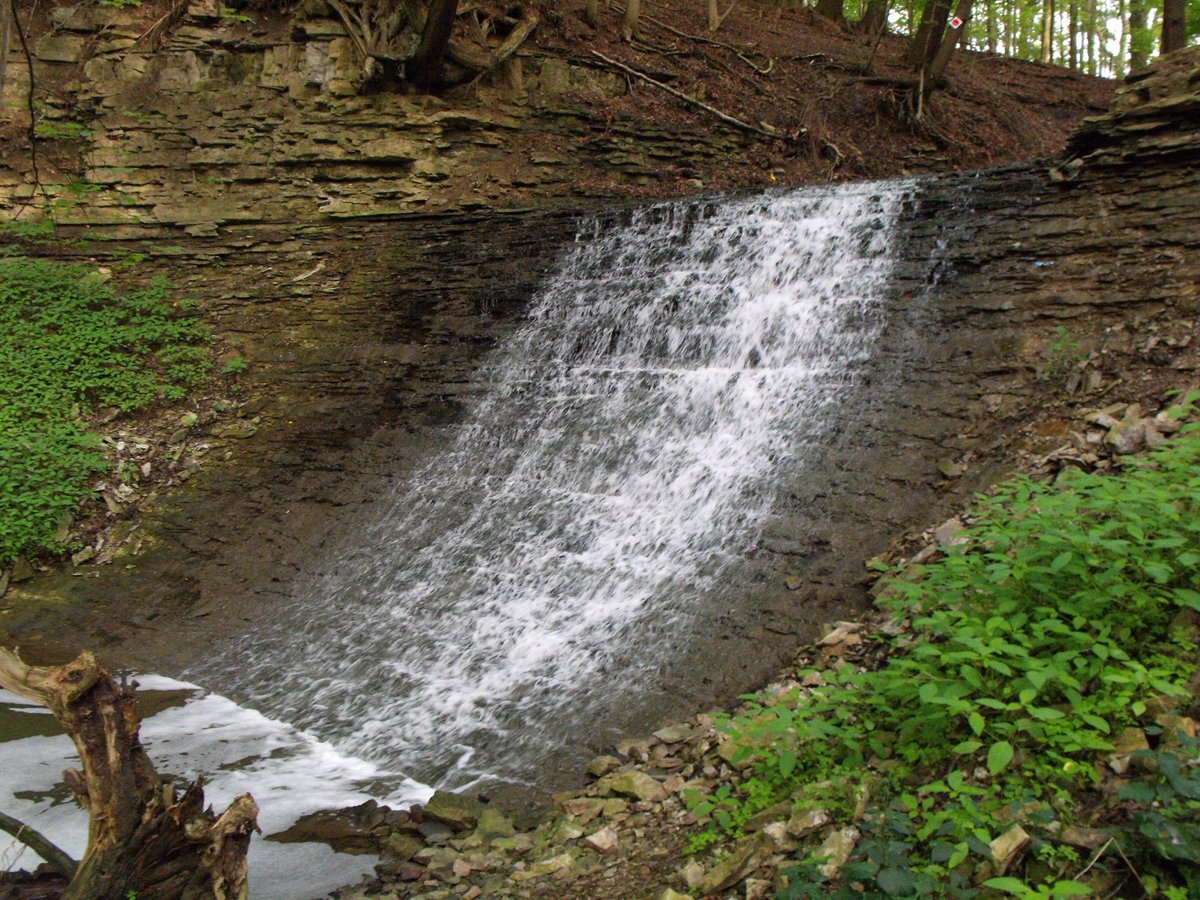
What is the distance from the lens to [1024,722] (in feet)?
9.43

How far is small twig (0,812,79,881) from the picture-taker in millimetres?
2998

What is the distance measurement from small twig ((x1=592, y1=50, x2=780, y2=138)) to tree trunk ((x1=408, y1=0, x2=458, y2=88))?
9.62ft

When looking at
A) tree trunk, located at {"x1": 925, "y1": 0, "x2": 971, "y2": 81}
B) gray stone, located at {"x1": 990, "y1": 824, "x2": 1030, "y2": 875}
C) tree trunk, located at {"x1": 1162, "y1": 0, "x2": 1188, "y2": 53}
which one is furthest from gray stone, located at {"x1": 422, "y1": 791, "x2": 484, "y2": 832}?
tree trunk, located at {"x1": 925, "y1": 0, "x2": 971, "y2": 81}

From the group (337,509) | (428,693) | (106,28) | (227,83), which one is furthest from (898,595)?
(106,28)

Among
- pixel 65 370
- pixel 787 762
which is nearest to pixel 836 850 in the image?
pixel 787 762

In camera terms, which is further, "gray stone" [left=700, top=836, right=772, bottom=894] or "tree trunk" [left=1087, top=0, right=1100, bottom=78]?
"tree trunk" [left=1087, top=0, right=1100, bottom=78]

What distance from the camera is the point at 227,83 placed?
1226 centimetres

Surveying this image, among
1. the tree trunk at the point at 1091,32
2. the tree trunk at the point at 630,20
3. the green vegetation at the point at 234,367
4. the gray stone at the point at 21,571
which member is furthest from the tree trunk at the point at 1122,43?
the gray stone at the point at 21,571

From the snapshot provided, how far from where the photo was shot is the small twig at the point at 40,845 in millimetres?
2998

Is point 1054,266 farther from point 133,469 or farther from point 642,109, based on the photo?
point 133,469

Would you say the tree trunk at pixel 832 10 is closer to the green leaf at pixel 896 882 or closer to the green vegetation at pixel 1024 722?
the green vegetation at pixel 1024 722

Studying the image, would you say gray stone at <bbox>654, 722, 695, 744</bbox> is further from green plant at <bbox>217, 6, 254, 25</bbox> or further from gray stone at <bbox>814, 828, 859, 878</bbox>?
green plant at <bbox>217, 6, 254, 25</bbox>

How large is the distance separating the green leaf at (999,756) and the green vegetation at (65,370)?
27.5 feet

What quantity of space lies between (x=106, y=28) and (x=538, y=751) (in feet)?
42.7
